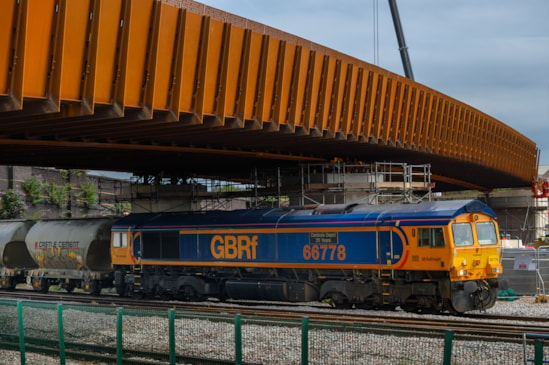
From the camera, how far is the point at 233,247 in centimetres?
2727

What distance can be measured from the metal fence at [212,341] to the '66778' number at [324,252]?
36.0 ft

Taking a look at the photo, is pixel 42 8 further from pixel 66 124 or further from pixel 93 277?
pixel 93 277

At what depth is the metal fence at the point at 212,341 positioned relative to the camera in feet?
35.9

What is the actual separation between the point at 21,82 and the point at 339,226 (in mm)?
11614

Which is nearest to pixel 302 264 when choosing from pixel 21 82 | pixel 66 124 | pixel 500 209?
pixel 66 124

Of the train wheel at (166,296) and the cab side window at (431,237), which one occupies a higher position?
the cab side window at (431,237)

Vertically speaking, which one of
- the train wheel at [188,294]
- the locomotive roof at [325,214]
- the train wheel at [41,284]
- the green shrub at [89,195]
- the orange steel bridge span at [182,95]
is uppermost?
the orange steel bridge span at [182,95]

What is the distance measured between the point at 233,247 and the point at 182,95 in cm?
681

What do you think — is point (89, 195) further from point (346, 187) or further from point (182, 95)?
point (182, 95)

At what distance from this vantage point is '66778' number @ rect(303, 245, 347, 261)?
24106mm

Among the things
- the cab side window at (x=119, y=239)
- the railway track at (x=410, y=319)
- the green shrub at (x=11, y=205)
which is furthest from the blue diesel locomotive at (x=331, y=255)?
the green shrub at (x=11, y=205)

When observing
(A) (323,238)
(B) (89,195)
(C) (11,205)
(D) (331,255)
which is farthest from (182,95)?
(B) (89,195)

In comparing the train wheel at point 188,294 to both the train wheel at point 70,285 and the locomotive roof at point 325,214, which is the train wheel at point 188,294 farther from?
the train wheel at point 70,285

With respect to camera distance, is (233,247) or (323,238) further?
(233,247)
